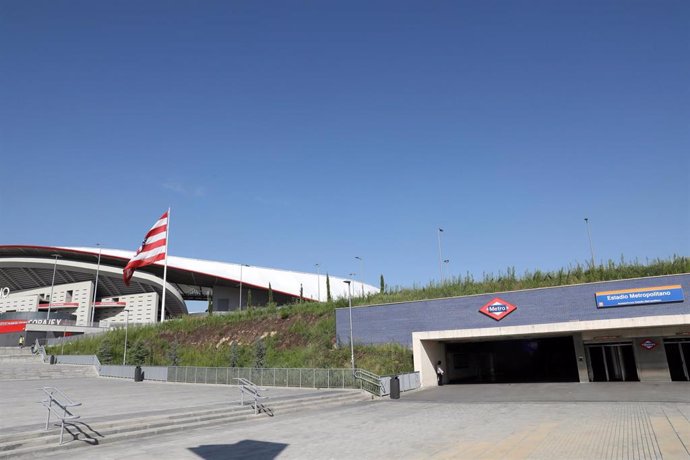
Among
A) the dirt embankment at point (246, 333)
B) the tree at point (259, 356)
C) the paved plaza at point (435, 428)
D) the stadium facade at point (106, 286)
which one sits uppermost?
the stadium facade at point (106, 286)

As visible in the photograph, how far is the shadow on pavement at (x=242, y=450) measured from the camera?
10.3m

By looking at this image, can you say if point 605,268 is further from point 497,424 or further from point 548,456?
point 548,456

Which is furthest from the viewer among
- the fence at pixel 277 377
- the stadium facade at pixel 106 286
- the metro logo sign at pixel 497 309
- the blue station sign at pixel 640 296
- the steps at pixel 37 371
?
the stadium facade at pixel 106 286

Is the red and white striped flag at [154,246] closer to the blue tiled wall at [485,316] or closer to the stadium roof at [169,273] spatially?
the stadium roof at [169,273]

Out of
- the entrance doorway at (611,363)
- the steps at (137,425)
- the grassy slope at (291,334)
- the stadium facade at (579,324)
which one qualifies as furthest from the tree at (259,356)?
the entrance doorway at (611,363)

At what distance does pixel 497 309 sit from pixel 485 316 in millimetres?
888

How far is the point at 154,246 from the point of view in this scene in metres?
55.1

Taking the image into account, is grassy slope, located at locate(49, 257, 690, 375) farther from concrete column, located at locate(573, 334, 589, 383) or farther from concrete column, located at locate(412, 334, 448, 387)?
concrete column, located at locate(573, 334, 589, 383)

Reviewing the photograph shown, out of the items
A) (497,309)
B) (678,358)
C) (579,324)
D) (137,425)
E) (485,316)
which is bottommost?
(137,425)

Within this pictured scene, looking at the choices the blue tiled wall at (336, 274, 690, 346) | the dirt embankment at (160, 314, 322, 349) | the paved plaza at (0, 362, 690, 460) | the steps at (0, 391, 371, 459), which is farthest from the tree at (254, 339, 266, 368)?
the steps at (0, 391, 371, 459)

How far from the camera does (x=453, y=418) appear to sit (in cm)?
1511

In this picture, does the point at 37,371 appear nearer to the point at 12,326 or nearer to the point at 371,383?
the point at 371,383

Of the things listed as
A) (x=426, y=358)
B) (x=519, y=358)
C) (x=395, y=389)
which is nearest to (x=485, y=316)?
(x=426, y=358)

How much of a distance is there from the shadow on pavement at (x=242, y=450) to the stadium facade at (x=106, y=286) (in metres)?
52.4
